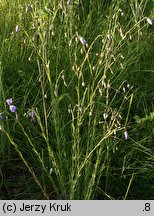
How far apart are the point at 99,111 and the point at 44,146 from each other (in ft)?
1.11

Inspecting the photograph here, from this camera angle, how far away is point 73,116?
174cm

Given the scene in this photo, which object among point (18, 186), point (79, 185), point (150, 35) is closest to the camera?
point (79, 185)

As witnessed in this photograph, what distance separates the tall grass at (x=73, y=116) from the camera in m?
1.85

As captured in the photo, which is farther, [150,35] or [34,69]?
[150,35]

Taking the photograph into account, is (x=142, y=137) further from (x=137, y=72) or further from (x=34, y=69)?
(x=34, y=69)

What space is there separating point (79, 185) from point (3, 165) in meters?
0.49

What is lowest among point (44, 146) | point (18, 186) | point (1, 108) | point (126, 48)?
point (18, 186)

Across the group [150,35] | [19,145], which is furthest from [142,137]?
[150,35]

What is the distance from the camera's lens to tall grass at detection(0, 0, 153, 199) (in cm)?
Result: 185

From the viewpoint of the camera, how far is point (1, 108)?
231 cm

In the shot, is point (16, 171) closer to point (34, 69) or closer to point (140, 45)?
point (34, 69)

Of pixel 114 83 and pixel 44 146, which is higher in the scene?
pixel 114 83

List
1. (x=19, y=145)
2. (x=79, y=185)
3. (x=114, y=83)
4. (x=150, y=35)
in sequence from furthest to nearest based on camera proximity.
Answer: (x=150, y=35) → (x=114, y=83) → (x=19, y=145) → (x=79, y=185)

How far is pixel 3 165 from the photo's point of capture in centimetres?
225
